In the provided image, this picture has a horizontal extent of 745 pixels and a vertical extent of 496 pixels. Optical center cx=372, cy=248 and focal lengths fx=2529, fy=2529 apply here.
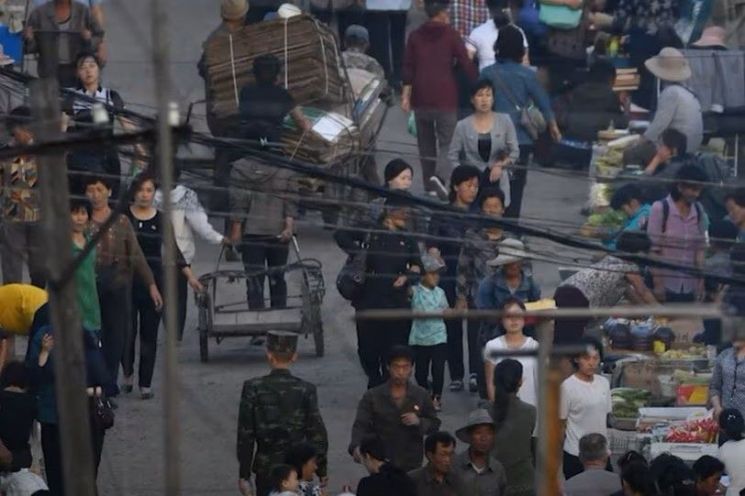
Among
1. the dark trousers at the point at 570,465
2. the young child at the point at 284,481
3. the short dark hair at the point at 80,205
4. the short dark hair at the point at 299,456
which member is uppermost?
the short dark hair at the point at 80,205

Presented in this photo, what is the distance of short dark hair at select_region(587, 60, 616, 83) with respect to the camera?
73.0 feet

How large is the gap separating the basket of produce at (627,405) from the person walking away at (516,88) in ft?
10.0

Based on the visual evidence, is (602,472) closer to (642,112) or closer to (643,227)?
(643,227)

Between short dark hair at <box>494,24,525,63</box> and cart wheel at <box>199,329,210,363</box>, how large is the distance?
3695mm

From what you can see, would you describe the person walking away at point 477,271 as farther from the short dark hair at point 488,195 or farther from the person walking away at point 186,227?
the person walking away at point 186,227

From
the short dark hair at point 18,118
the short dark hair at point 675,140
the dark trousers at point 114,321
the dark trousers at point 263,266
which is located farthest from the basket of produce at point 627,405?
the short dark hair at point 18,118

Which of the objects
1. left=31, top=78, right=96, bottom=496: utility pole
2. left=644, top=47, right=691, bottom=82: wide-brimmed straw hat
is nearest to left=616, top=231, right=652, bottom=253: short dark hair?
left=644, top=47, right=691, bottom=82: wide-brimmed straw hat

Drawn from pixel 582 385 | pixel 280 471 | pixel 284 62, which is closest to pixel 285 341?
pixel 280 471

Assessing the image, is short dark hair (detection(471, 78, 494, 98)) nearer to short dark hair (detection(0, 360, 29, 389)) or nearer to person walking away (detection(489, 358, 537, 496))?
person walking away (detection(489, 358, 537, 496))

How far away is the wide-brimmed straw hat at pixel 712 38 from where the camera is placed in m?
21.7

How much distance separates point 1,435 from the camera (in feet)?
50.4

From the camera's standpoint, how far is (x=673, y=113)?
2069cm

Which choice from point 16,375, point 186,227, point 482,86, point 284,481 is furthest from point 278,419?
point 482,86

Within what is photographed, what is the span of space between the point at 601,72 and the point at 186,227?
217 inches
